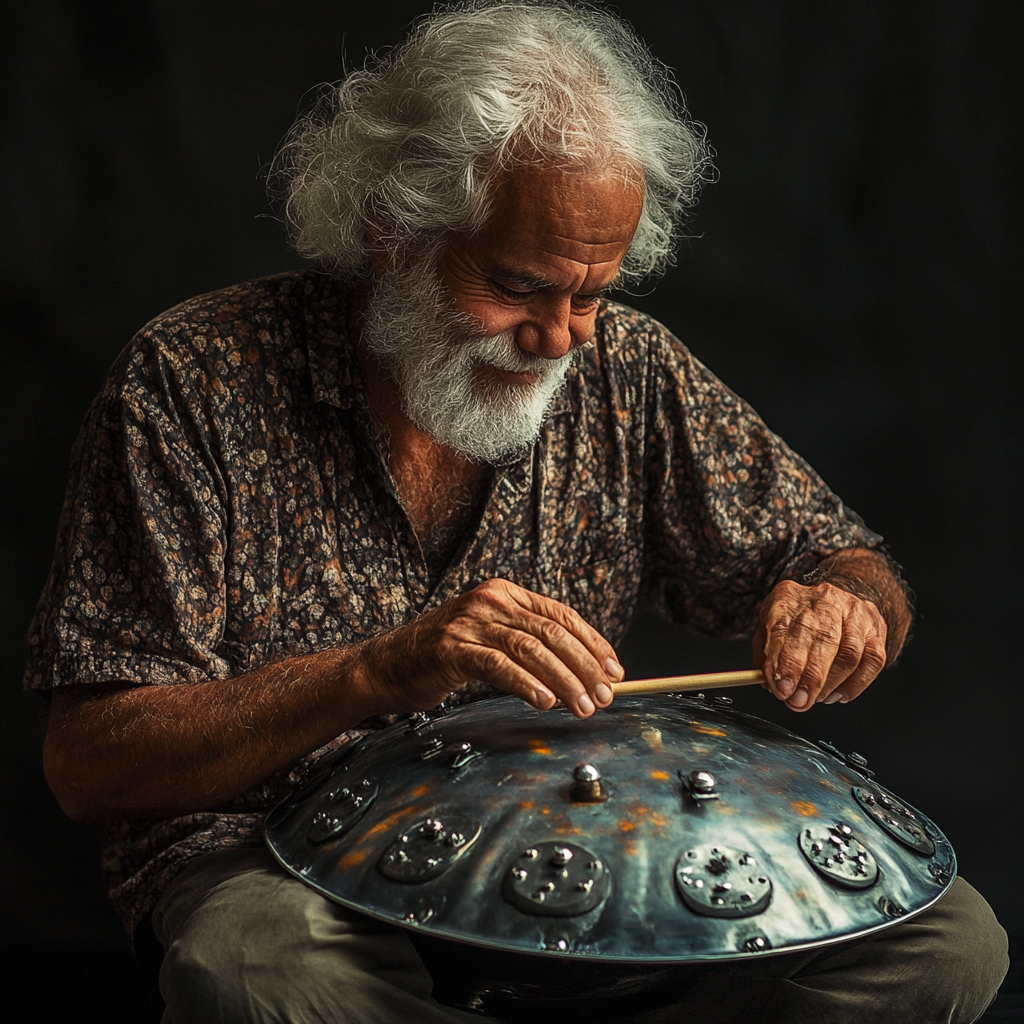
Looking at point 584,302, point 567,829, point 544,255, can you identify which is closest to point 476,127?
point 544,255

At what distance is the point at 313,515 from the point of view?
2.04m

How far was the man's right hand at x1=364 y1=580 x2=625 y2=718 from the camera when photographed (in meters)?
1.57

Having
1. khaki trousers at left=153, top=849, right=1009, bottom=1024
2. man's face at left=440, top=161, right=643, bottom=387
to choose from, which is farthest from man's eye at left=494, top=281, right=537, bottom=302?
khaki trousers at left=153, top=849, right=1009, bottom=1024

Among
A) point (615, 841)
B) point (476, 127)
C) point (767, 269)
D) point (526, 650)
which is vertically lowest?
point (615, 841)

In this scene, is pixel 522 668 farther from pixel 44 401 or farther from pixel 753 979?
pixel 44 401

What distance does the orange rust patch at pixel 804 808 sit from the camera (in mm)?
1483

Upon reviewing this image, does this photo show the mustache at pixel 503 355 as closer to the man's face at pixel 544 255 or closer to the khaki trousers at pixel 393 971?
the man's face at pixel 544 255

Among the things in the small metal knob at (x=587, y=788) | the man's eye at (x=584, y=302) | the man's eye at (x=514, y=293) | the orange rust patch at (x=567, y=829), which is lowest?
the orange rust patch at (x=567, y=829)

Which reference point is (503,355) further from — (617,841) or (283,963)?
(283,963)

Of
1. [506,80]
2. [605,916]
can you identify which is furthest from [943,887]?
[506,80]

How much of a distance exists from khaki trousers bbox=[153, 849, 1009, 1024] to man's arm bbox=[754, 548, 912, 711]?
1.08 feet

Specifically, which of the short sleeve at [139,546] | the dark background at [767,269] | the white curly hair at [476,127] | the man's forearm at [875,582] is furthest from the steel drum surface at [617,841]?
the dark background at [767,269]

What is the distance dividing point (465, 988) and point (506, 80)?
1.31m

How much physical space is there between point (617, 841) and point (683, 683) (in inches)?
12.9
